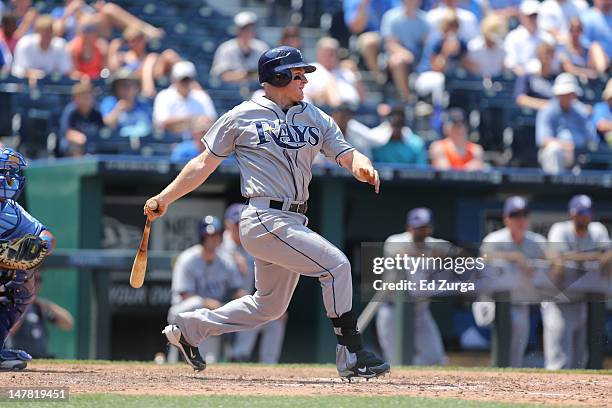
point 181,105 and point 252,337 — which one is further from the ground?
point 181,105

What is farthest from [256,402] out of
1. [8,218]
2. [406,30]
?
[406,30]

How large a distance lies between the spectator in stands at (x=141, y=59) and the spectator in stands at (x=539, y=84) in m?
3.50

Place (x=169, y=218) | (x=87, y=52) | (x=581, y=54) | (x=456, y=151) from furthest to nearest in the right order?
(x=581, y=54) → (x=87, y=52) → (x=456, y=151) → (x=169, y=218)

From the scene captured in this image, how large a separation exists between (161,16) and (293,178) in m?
7.81

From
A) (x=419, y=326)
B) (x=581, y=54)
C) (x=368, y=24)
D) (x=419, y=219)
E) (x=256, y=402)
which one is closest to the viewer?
(x=256, y=402)

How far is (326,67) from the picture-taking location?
41.7 ft

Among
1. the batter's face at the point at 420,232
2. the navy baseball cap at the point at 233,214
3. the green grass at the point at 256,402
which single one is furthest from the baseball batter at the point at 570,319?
the green grass at the point at 256,402

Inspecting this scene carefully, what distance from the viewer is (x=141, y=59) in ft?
41.2

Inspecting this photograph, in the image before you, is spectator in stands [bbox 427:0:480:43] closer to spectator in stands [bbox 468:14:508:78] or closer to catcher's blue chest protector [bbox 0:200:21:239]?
spectator in stands [bbox 468:14:508:78]

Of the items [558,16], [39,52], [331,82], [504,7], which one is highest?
[504,7]

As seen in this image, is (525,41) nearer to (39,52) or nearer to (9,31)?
(39,52)

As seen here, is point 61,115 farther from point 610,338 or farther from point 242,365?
point 610,338

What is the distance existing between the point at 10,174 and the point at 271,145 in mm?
1421

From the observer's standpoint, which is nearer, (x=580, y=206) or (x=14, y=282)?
(x=14, y=282)
